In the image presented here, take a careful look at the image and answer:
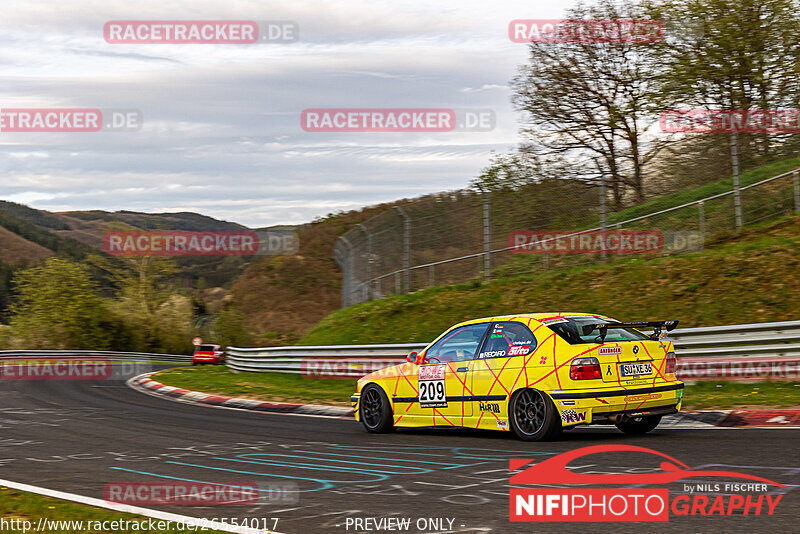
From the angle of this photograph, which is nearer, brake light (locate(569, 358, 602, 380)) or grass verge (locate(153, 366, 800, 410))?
brake light (locate(569, 358, 602, 380))

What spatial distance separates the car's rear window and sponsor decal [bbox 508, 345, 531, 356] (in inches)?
13.4

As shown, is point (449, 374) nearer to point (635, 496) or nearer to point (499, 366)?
point (499, 366)

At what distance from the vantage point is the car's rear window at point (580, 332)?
8.70 metres

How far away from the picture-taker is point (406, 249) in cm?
2386

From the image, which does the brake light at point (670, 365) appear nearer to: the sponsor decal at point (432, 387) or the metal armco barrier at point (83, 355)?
the sponsor decal at point (432, 387)

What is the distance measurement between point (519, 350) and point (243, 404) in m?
8.40

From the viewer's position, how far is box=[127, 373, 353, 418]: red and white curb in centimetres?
1386

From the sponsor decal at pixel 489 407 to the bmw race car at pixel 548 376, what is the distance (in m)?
0.01

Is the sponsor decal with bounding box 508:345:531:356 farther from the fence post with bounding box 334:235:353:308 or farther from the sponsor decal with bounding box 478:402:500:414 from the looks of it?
the fence post with bounding box 334:235:353:308

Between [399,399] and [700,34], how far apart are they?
64.0 ft

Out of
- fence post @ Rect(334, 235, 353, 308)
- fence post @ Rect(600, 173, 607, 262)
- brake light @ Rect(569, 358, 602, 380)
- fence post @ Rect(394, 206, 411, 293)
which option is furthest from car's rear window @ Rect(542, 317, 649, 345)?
fence post @ Rect(334, 235, 353, 308)

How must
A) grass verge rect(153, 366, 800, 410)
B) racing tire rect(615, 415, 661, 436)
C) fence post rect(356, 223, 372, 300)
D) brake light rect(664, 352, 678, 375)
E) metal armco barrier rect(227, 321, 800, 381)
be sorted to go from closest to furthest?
brake light rect(664, 352, 678, 375), racing tire rect(615, 415, 661, 436), grass verge rect(153, 366, 800, 410), metal armco barrier rect(227, 321, 800, 381), fence post rect(356, 223, 372, 300)

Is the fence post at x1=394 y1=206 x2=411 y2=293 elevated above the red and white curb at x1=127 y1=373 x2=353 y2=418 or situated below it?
above

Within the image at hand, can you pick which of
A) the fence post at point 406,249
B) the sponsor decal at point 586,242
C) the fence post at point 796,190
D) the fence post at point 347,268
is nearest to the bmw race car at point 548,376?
the sponsor decal at point 586,242
